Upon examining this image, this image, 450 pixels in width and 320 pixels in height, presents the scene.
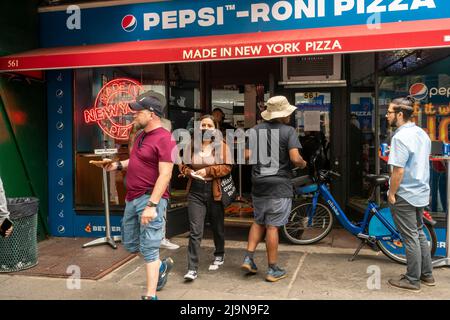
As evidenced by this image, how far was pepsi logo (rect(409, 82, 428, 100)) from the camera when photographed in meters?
5.69

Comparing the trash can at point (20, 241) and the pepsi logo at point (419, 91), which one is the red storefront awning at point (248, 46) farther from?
the trash can at point (20, 241)

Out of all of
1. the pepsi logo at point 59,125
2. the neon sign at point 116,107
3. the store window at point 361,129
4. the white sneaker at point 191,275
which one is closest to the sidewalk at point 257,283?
the white sneaker at point 191,275

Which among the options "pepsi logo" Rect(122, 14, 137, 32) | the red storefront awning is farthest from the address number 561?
"pepsi logo" Rect(122, 14, 137, 32)

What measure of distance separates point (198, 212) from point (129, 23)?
3.05m

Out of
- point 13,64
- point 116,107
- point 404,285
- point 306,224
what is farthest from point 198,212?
point 13,64

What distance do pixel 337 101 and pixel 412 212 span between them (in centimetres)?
308

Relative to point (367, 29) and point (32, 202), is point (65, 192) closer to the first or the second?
point (32, 202)

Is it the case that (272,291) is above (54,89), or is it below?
below

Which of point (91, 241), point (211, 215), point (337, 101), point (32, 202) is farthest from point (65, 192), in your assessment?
point (337, 101)

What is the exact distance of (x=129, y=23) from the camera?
629 centimetres

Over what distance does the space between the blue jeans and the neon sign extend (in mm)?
2690

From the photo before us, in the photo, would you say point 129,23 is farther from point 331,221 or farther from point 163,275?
point 331,221
